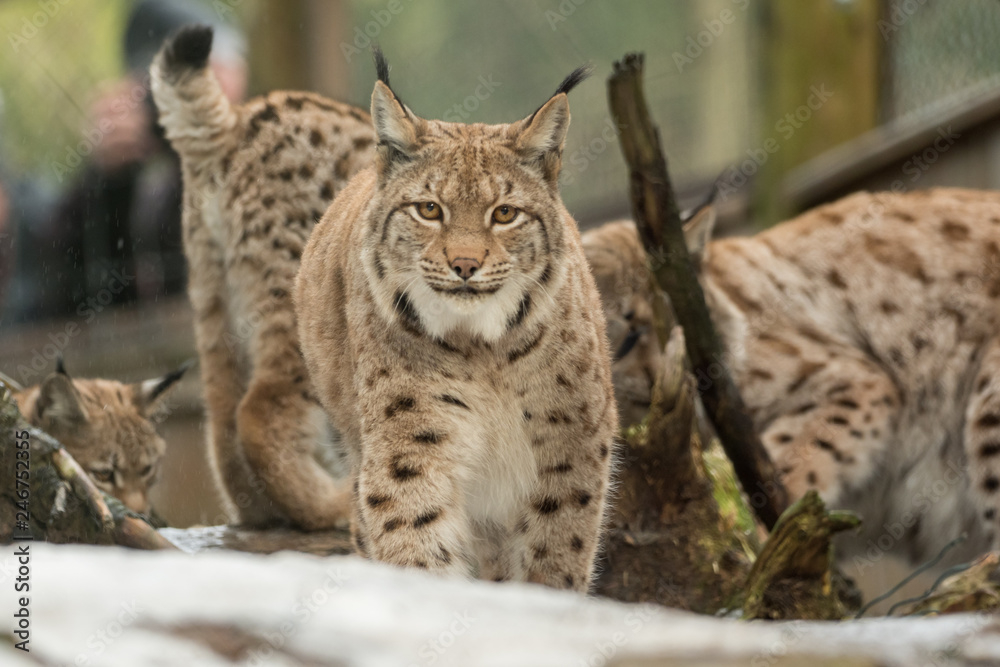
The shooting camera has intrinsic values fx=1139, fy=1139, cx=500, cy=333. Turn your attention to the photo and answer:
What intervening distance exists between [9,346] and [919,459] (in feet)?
21.6

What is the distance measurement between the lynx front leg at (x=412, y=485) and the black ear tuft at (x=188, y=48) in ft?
7.83

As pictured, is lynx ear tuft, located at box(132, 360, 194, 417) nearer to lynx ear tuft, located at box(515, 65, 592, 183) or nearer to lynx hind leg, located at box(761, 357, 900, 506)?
lynx ear tuft, located at box(515, 65, 592, 183)

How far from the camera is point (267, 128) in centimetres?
501

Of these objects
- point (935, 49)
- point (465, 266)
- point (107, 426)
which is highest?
point (935, 49)

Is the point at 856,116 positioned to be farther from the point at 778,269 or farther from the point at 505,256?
the point at 505,256

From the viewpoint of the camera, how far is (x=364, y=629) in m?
2.01

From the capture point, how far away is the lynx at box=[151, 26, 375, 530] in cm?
468

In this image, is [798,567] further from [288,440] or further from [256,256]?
[256,256]

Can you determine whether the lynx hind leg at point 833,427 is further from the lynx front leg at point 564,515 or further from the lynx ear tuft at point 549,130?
the lynx ear tuft at point 549,130

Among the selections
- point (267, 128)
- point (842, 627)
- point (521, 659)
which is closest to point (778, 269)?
point (267, 128)
